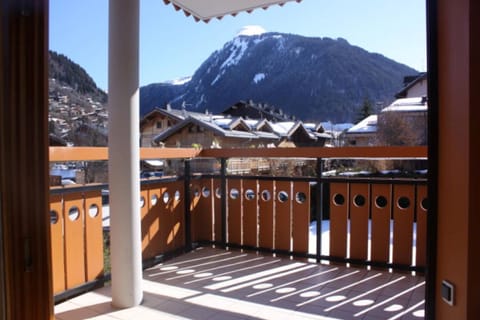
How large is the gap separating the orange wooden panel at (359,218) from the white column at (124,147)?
178 cm

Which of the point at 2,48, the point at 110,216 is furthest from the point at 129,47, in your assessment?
the point at 2,48

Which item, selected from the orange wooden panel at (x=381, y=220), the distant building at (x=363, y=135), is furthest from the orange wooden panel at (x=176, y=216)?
the distant building at (x=363, y=135)

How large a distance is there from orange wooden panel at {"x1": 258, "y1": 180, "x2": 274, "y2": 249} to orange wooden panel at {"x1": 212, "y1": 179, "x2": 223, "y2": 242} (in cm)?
44

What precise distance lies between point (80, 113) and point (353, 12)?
94.7 feet

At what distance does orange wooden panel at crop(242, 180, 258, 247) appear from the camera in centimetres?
339

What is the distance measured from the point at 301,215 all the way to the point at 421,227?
97cm

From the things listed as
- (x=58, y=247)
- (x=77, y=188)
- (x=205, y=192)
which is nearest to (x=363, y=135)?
(x=205, y=192)

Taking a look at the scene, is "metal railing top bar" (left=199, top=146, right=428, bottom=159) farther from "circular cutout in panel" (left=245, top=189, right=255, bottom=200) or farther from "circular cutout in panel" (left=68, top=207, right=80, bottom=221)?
"circular cutout in panel" (left=68, top=207, right=80, bottom=221)

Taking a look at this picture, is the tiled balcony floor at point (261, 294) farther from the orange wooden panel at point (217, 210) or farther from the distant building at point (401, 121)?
the distant building at point (401, 121)

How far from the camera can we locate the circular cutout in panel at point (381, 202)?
289 centimetres

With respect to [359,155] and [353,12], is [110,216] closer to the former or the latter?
[359,155]

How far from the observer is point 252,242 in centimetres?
342

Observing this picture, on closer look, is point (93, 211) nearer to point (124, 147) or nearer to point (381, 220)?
point (124, 147)

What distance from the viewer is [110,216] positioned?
2.31 metres
